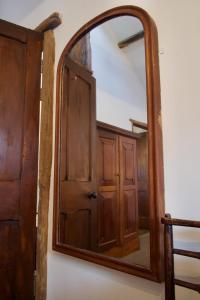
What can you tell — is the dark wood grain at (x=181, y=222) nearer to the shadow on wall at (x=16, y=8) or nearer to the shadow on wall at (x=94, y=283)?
the shadow on wall at (x=94, y=283)

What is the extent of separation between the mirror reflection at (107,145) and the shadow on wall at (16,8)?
2.21 feet

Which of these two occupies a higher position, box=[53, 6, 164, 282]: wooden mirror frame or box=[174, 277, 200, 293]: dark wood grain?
box=[53, 6, 164, 282]: wooden mirror frame

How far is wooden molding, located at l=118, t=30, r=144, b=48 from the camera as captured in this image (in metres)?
1.14

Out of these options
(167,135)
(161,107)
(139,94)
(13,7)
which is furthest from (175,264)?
(13,7)

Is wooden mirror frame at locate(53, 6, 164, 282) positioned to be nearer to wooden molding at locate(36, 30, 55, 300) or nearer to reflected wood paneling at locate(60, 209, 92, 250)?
reflected wood paneling at locate(60, 209, 92, 250)

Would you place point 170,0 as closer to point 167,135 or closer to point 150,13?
point 150,13

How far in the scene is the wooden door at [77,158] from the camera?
4.59 ft

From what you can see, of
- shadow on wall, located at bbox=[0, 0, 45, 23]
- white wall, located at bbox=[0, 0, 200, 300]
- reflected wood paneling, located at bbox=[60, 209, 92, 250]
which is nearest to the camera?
white wall, located at bbox=[0, 0, 200, 300]

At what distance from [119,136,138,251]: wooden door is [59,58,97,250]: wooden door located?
0.22m

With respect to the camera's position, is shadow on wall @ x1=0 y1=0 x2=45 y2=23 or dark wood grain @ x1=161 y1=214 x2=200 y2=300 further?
shadow on wall @ x1=0 y1=0 x2=45 y2=23

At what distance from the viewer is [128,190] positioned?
3.86 ft

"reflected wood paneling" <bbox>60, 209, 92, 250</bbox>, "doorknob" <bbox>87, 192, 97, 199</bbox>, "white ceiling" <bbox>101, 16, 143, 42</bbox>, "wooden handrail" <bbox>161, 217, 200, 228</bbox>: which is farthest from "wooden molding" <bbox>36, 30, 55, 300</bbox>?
"wooden handrail" <bbox>161, 217, 200, 228</bbox>

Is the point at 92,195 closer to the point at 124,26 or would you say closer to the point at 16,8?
the point at 124,26

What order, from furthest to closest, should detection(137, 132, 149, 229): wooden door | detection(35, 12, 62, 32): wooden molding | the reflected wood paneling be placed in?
1. detection(35, 12, 62, 32): wooden molding
2. the reflected wood paneling
3. detection(137, 132, 149, 229): wooden door
